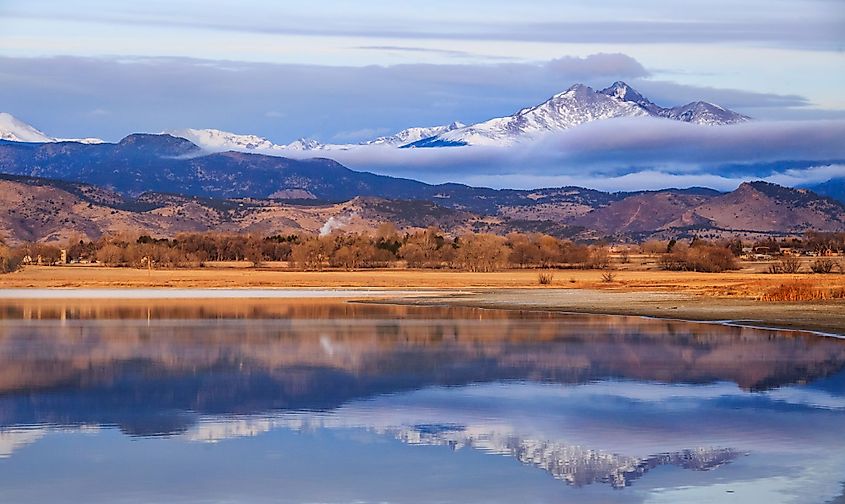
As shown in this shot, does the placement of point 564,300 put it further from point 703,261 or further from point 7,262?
point 703,261

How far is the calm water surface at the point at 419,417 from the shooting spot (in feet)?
48.1

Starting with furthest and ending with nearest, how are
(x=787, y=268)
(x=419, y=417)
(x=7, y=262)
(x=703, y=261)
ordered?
(x=703, y=261)
(x=787, y=268)
(x=7, y=262)
(x=419, y=417)

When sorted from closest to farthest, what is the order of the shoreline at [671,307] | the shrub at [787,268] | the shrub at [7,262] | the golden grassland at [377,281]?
the shoreline at [671,307], the golden grassland at [377,281], the shrub at [7,262], the shrub at [787,268]

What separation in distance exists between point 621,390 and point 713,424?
428 cm

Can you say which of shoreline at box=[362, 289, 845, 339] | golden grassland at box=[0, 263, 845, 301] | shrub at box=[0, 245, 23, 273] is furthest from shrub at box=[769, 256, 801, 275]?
shrub at box=[0, 245, 23, 273]

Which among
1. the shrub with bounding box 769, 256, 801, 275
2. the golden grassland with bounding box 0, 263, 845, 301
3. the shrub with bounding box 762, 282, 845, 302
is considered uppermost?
the shrub with bounding box 762, 282, 845, 302

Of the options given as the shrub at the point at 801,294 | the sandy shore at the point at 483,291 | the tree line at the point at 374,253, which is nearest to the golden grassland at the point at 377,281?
the sandy shore at the point at 483,291

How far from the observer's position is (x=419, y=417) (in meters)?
20.0

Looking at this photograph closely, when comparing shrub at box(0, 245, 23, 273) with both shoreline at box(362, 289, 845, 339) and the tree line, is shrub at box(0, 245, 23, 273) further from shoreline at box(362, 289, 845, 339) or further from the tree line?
shoreline at box(362, 289, 845, 339)

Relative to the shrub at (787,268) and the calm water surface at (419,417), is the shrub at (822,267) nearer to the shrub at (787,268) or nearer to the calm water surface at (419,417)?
the shrub at (787,268)

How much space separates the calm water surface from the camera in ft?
48.1

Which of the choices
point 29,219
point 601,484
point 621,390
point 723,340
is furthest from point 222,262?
point 601,484

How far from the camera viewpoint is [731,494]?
14.0 m

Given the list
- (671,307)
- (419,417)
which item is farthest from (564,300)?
(419,417)
